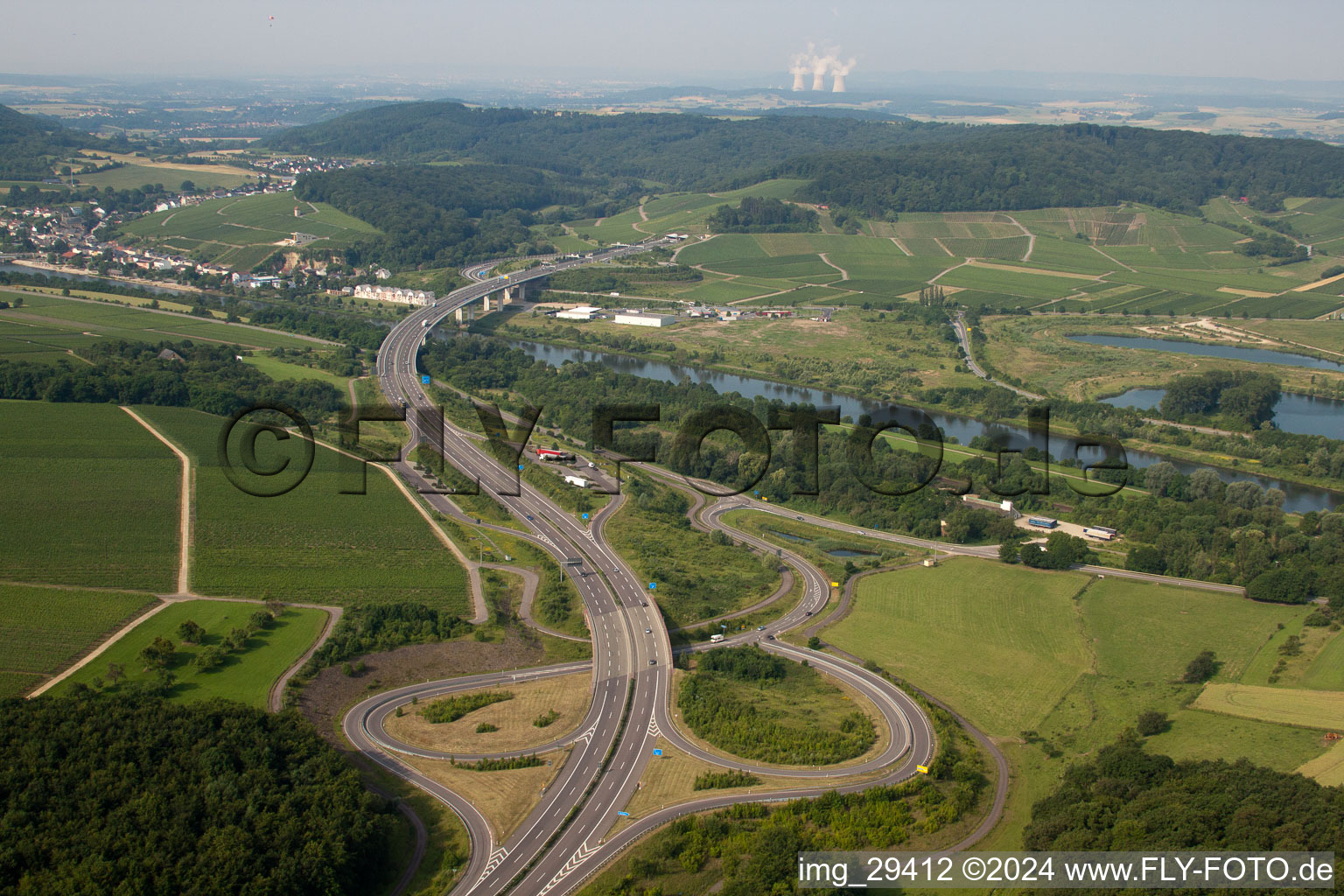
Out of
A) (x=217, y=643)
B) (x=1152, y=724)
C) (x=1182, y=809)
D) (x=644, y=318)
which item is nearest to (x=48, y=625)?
(x=217, y=643)

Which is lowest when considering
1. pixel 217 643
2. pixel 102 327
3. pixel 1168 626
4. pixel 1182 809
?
pixel 1168 626

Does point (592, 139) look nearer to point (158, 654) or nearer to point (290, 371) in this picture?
point (290, 371)

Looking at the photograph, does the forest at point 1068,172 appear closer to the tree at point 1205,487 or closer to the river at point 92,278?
the river at point 92,278

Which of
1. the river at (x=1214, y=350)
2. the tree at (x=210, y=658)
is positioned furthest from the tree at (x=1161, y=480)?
the tree at (x=210, y=658)

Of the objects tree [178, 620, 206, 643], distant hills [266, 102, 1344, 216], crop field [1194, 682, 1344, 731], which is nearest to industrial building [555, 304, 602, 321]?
distant hills [266, 102, 1344, 216]

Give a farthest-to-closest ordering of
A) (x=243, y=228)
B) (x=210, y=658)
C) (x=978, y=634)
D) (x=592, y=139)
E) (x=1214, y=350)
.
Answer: (x=592, y=139), (x=243, y=228), (x=1214, y=350), (x=978, y=634), (x=210, y=658)

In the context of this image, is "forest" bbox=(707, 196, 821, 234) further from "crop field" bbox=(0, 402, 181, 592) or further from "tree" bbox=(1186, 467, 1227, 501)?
"crop field" bbox=(0, 402, 181, 592)
